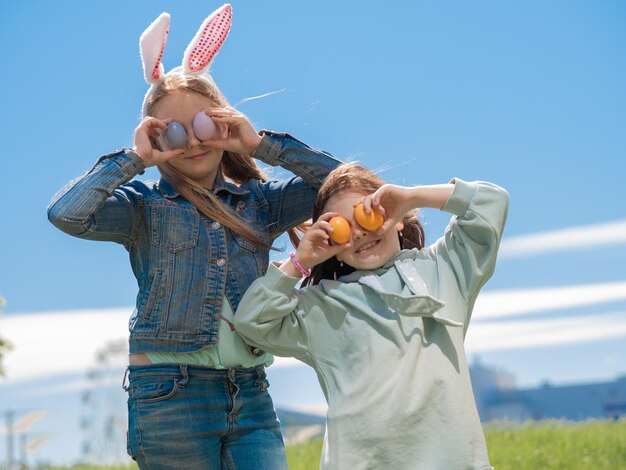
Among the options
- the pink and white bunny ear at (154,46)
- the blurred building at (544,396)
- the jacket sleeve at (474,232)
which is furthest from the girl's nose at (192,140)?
the blurred building at (544,396)

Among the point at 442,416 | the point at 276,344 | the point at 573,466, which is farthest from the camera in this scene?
the point at 573,466

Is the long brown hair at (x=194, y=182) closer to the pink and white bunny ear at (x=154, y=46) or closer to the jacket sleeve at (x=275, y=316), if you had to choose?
the pink and white bunny ear at (x=154, y=46)

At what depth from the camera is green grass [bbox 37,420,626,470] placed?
6480 millimetres

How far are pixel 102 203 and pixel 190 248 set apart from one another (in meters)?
0.32

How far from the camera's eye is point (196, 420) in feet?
9.50

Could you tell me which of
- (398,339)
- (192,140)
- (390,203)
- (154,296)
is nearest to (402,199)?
(390,203)

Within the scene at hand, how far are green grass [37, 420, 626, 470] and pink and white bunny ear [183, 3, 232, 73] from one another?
383 centimetres

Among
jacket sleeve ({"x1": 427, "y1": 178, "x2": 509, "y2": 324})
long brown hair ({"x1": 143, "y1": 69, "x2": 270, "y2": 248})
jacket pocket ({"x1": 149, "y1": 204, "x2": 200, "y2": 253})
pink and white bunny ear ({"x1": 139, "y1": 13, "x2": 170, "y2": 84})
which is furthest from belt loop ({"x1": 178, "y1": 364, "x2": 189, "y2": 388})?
pink and white bunny ear ({"x1": 139, "y1": 13, "x2": 170, "y2": 84})

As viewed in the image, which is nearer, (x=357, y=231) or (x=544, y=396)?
(x=357, y=231)

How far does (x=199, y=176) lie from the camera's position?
10.3ft

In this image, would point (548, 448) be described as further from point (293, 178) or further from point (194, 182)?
point (194, 182)

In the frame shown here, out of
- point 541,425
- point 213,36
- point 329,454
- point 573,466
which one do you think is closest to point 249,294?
point 329,454

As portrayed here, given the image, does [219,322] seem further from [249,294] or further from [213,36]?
[213,36]

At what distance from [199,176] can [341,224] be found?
0.65m
